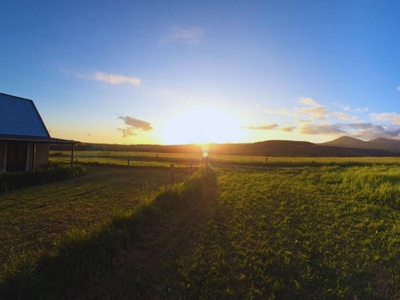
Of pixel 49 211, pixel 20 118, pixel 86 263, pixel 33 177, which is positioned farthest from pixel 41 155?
pixel 86 263

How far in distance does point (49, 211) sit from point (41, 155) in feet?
37.6

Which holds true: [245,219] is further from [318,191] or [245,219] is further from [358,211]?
[318,191]

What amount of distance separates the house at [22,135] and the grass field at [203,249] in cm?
734

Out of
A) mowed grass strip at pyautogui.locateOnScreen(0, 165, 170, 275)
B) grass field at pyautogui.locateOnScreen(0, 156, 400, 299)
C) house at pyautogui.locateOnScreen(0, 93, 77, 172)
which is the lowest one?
mowed grass strip at pyautogui.locateOnScreen(0, 165, 170, 275)

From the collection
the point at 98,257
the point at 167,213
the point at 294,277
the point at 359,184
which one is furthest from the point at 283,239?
the point at 359,184

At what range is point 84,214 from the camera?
877 centimetres

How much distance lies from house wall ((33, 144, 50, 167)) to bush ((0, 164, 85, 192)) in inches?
Result: 84.2

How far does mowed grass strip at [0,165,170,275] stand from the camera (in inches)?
241

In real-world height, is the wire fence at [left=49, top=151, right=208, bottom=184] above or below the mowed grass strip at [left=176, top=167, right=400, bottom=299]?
above

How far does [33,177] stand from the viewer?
14844 mm

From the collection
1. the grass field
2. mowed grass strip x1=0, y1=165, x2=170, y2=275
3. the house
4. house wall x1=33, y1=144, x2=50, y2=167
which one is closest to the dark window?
the house

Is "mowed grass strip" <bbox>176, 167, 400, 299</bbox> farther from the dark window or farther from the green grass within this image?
the green grass

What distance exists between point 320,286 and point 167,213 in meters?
4.82

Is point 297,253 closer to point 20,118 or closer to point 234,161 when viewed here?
point 20,118
